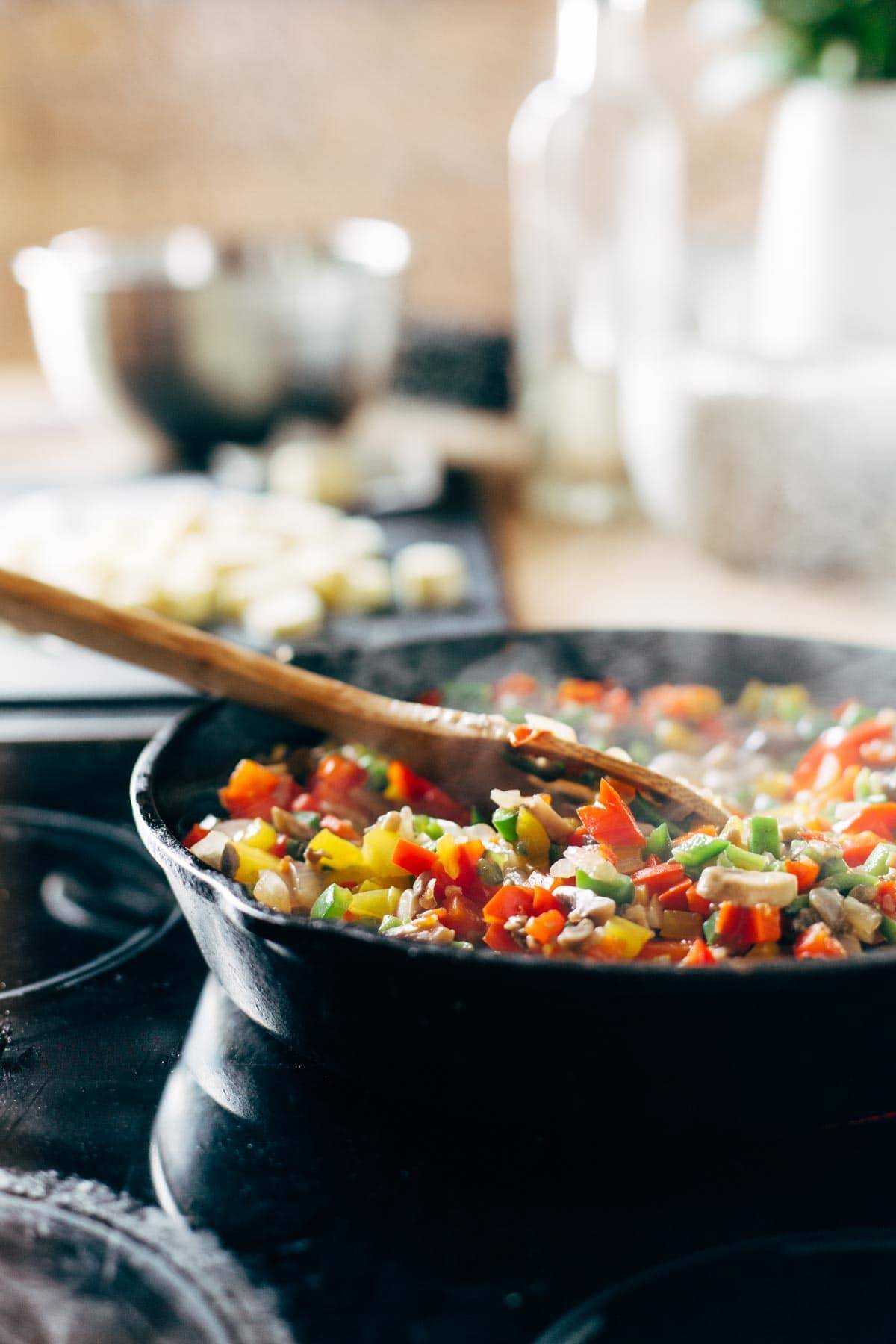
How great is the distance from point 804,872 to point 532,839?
20 centimetres

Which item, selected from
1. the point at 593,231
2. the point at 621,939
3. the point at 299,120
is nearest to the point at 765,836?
the point at 621,939

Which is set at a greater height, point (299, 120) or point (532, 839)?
point (299, 120)

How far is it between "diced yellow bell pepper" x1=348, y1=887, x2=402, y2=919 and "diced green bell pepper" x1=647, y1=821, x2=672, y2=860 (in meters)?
0.19

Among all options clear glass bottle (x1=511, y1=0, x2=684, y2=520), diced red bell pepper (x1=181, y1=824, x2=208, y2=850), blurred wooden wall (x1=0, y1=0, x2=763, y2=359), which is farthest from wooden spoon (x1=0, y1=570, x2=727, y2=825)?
blurred wooden wall (x1=0, y1=0, x2=763, y2=359)

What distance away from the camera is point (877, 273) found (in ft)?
7.20

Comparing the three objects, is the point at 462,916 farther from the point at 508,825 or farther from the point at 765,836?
the point at 765,836

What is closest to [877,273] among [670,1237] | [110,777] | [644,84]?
[644,84]

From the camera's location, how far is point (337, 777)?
1.15 m

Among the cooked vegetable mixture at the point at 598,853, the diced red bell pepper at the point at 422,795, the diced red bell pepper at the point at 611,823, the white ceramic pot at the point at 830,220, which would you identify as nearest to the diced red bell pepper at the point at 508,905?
the cooked vegetable mixture at the point at 598,853

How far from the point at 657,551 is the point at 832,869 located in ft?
4.49

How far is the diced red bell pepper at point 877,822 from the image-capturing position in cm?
100

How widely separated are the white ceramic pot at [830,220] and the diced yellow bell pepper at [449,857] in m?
1.49

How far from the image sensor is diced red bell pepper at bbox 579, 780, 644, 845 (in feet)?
3.17

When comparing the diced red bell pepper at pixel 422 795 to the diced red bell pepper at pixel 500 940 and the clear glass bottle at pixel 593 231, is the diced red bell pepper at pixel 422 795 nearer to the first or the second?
the diced red bell pepper at pixel 500 940
